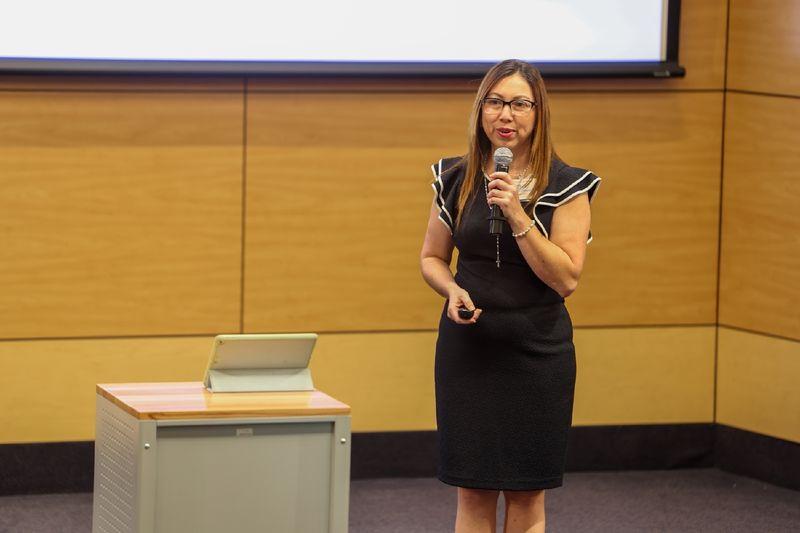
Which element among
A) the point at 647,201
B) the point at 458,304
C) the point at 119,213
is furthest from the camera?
the point at 647,201

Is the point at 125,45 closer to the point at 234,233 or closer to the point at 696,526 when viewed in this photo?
the point at 234,233

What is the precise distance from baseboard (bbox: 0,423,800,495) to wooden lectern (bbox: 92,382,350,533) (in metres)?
1.83

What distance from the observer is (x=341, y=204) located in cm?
499

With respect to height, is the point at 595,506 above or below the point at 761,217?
below

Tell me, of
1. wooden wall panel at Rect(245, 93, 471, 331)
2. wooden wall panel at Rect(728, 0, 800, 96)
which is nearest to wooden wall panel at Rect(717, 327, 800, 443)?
wooden wall panel at Rect(728, 0, 800, 96)

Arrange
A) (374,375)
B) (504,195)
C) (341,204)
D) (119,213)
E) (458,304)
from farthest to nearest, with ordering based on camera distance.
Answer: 1. (374,375)
2. (341,204)
3. (119,213)
4. (458,304)
5. (504,195)

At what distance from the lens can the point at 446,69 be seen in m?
4.92

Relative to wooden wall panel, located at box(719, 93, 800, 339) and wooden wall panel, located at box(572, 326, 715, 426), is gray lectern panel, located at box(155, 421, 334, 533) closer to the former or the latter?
wooden wall panel, located at box(572, 326, 715, 426)

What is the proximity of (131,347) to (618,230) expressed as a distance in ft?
6.54

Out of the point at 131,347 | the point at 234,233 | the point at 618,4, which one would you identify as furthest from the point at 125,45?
the point at 618,4

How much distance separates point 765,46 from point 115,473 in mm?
3207

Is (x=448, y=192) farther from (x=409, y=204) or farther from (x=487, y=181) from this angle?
(x=409, y=204)

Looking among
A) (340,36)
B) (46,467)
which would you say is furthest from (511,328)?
(46,467)

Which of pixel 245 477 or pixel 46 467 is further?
pixel 46 467
